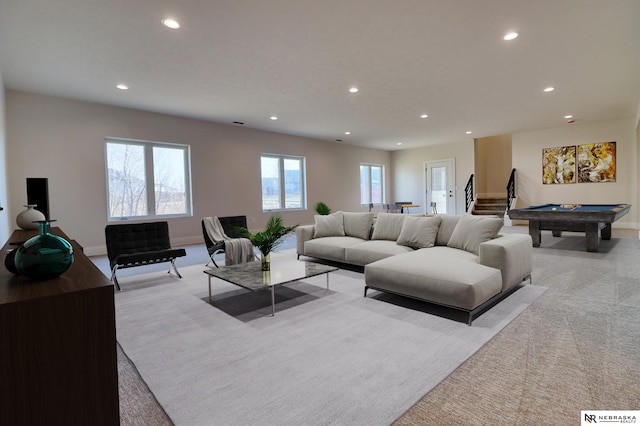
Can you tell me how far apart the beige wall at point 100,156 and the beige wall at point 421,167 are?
459cm

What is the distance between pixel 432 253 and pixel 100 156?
6.15 m

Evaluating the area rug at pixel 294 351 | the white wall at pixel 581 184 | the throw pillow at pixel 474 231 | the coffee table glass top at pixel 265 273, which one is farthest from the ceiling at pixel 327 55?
the area rug at pixel 294 351

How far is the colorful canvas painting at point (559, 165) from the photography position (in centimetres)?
872

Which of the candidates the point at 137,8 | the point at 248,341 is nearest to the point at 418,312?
the point at 248,341

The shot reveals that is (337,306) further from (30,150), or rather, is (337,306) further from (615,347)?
(30,150)

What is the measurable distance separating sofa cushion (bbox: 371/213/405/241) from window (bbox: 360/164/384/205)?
7056 millimetres

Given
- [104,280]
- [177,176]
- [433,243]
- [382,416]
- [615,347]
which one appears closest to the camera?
[104,280]

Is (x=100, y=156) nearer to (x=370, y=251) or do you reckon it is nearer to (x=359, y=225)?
(x=359, y=225)

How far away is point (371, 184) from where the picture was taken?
1234 cm

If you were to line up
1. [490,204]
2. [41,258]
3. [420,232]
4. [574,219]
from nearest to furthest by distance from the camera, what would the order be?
[41,258], [420,232], [574,219], [490,204]

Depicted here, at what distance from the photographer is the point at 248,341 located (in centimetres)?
241

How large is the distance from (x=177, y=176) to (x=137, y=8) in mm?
4601

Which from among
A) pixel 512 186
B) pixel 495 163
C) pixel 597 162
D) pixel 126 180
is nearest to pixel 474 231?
pixel 126 180

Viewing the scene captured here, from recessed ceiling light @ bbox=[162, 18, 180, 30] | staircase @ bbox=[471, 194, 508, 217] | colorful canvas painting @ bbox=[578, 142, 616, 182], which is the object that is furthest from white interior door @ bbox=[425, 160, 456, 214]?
recessed ceiling light @ bbox=[162, 18, 180, 30]
